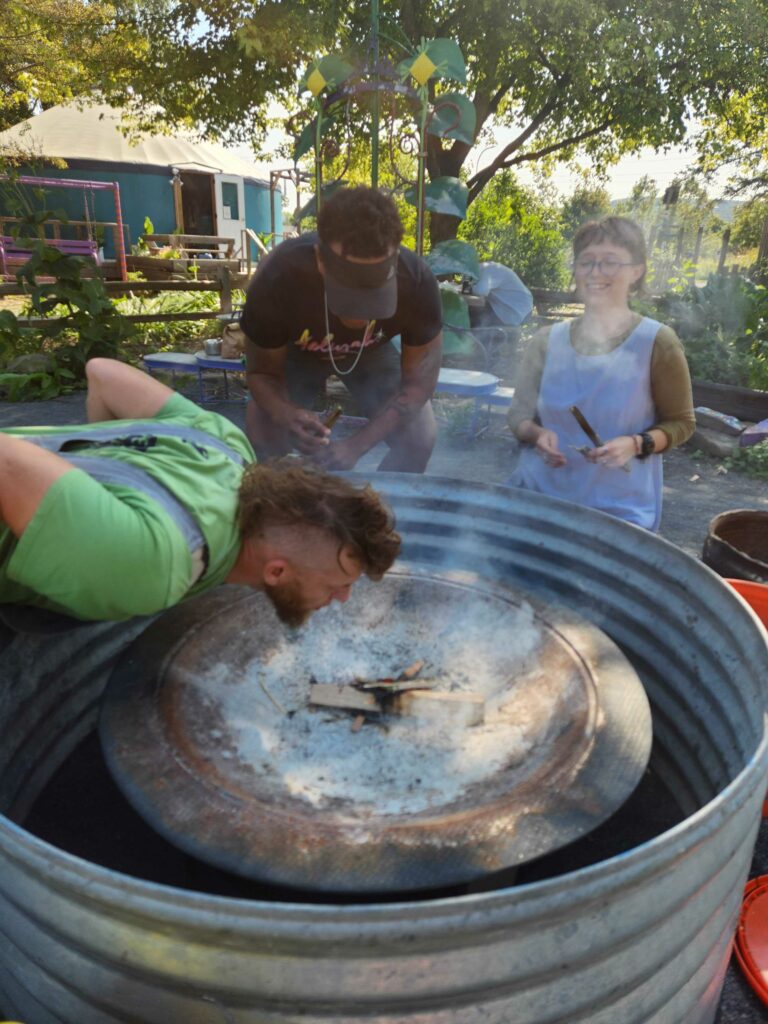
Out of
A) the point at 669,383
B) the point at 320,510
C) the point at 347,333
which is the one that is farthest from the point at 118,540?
the point at 347,333

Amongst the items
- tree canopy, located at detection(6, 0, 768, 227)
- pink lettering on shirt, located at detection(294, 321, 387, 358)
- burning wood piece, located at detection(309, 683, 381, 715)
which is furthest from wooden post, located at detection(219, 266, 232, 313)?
burning wood piece, located at detection(309, 683, 381, 715)

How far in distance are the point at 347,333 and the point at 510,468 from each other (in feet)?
8.12

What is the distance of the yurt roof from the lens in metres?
17.9

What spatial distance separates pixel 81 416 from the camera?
6.30m

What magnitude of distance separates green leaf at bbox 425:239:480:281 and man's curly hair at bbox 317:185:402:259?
4.25m

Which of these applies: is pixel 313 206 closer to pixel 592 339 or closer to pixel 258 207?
pixel 592 339

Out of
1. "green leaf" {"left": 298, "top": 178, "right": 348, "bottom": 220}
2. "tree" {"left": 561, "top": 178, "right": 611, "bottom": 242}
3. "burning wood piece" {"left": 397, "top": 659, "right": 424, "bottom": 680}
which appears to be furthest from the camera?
"tree" {"left": 561, "top": 178, "right": 611, "bottom": 242}

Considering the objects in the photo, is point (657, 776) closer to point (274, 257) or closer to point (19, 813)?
point (19, 813)

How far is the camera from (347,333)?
3.31 m

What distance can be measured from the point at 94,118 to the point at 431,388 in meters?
20.7

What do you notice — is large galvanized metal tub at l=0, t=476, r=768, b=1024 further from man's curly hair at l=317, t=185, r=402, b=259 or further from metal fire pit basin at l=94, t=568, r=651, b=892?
man's curly hair at l=317, t=185, r=402, b=259

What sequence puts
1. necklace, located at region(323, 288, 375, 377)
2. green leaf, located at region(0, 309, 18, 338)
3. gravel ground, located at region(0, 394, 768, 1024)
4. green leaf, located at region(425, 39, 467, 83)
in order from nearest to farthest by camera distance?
necklace, located at region(323, 288, 375, 377) < gravel ground, located at region(0, 394, 768, 1024) < green leaf, located at region(425, 39, 467, 83) < green leaf, located at region(0, 309, 18, 338)

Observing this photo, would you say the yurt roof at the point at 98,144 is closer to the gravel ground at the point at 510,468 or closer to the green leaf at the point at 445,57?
the gravel ground at the point at 510,468

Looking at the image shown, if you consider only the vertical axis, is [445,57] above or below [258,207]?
above
